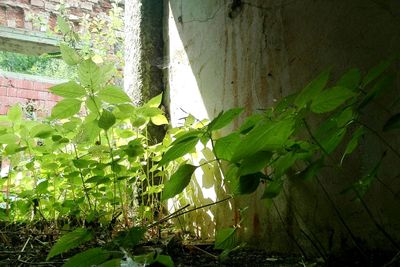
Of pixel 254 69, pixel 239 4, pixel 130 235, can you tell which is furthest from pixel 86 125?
pixel 239 4

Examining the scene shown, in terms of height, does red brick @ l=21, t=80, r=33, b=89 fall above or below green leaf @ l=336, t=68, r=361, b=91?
above

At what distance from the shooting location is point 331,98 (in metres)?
0.67

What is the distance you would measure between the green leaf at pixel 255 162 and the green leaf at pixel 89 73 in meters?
0.53

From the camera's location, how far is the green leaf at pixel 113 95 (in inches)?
42.2

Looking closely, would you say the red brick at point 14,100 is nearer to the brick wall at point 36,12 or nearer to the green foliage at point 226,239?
the brick wall at point 36,12

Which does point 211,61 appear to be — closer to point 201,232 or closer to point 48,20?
point 201,232

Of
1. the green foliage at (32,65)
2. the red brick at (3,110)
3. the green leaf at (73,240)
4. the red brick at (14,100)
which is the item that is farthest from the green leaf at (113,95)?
the green foliage at (32,65)

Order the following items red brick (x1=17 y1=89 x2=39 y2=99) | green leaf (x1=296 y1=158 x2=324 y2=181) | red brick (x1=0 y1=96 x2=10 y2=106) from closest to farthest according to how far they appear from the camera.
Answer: green leaf (x1=296 y1=158 x2=324 y2=181) < red brick (x1=0 y1=96 x2=10 y2=106) < red brick (x1=17 y1=89 x2=39 y2=99)

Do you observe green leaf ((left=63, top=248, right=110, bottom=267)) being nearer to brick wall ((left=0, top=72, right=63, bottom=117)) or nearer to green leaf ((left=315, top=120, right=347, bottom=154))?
green leaf ((left=315, top=120, right=347, bottom=154))

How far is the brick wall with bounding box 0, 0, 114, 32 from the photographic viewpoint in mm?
6055

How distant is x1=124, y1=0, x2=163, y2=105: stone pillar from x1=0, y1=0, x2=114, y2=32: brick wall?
4.37m

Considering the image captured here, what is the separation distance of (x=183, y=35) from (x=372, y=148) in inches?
48.8

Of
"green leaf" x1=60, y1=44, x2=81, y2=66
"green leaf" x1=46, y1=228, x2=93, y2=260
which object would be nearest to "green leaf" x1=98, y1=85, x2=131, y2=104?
"green leaf" x1=60, y1=44, x2=81, y2=66

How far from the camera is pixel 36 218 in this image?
1.92 meters
